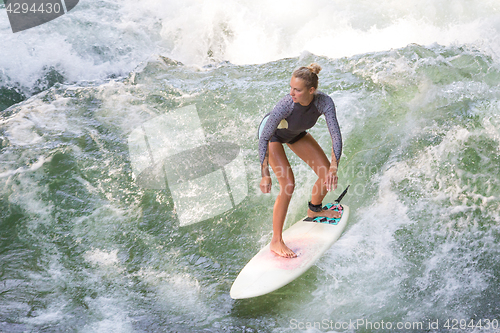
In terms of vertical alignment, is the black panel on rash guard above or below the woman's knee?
above

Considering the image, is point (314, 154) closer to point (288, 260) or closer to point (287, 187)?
point (287, 187)

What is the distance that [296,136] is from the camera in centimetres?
341

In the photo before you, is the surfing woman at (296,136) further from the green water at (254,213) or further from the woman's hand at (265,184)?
the green water at (254,213)

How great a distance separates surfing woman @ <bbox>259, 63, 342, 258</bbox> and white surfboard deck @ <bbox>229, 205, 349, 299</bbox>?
0.33 ft

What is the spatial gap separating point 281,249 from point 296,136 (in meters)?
1.00

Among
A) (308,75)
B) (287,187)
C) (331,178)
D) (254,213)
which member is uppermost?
(308,75)

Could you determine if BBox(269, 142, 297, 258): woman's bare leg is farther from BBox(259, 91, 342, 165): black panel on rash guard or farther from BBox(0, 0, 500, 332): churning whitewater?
BBox(0, 0, 500, 332): churning whitewater

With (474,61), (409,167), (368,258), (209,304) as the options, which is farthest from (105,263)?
(474,61)

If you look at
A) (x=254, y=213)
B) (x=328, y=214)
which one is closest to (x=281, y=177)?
(x=328, y=214)

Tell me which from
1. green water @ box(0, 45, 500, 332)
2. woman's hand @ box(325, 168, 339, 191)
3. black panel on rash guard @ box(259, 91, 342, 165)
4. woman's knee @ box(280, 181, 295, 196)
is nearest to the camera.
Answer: black panel on rash guard @ box(259, 91, 342, 165)

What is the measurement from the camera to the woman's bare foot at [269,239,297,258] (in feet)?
11.5

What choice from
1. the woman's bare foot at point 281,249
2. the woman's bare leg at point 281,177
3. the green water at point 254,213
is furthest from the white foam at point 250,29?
the woman's bare foot at point 281,249

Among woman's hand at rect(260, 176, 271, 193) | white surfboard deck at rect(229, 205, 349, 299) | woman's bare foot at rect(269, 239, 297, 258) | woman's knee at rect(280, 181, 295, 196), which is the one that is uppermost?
woman's hand at rect(260, 176, 271, 193)

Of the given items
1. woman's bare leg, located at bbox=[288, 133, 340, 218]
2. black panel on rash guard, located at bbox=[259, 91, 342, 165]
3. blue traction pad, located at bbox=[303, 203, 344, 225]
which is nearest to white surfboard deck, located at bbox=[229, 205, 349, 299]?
blue traction pad, located at bbox=[303, 203, 344, 225]
